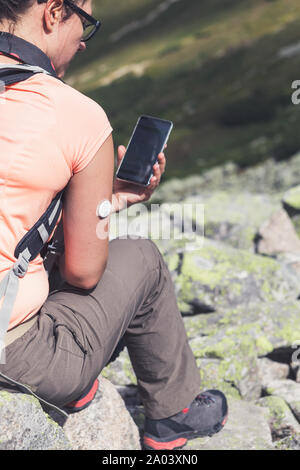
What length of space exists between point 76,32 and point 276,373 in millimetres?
4133

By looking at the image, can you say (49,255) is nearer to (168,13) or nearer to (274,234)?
(274,234)

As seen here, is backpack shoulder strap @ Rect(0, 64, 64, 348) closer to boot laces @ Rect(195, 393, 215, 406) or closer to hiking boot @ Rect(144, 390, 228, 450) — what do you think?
hiking boot @ Rect(144, 390, 228, 450)

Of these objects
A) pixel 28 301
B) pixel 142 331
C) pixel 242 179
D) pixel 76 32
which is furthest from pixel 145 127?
pixel 242 179

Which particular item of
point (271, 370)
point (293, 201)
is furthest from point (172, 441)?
point (293, 201)

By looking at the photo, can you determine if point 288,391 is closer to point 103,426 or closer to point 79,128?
point 103,426

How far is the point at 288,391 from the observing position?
5539mm

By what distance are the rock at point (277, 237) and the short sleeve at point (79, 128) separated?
601cm

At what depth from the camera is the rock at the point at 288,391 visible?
5262 millimetres

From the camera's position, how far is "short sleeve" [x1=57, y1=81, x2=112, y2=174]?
3295 mm

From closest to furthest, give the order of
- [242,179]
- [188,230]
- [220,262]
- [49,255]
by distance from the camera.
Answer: [49,255] → [220,262] → [188,230] → [242,179]

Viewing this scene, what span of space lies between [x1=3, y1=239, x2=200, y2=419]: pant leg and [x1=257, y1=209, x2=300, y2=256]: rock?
4712mm

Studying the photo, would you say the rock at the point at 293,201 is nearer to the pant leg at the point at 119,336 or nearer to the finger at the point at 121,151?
the finger at the point at 121,151

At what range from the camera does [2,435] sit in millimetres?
3225

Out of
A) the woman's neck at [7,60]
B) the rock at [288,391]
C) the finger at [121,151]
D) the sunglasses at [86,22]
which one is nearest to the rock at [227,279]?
the rock at [288,391]
